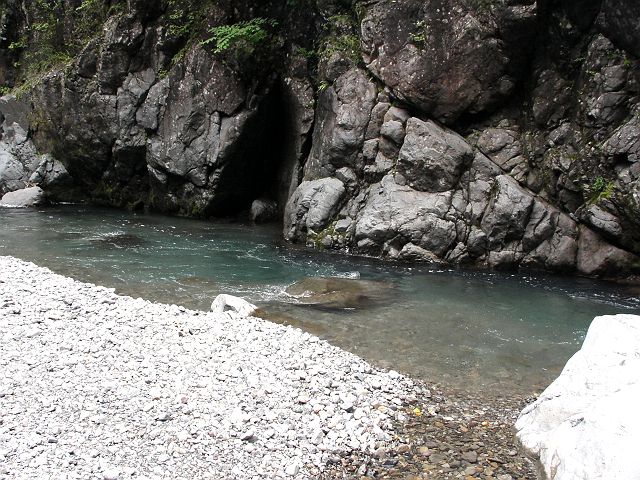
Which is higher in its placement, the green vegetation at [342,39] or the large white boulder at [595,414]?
the green vegetation at [342,39]

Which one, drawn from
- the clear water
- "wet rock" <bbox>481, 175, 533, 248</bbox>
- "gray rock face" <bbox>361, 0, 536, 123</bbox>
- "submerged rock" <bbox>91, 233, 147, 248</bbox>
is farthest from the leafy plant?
"submerged rock" <bbox>91, 233, 147, 248</bbox>

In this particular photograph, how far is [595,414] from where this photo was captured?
4.78 meters

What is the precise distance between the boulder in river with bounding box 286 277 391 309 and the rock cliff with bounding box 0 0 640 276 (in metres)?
3.05

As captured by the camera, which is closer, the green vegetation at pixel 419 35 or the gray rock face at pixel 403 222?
the gray rock face at pixel 403 222

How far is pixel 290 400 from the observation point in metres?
6.27

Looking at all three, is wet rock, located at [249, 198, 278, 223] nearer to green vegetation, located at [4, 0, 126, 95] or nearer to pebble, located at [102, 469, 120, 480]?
green vegetation, located at [4, 0, 126, 95]

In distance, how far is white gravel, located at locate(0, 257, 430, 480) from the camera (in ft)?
16.5

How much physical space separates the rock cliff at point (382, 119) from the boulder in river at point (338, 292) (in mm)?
3052

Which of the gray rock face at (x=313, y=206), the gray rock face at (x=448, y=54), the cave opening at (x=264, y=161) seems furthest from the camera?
the cave opening at (x=264, y=161)

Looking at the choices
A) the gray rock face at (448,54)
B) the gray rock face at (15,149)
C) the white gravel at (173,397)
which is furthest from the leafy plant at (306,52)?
the gray rock face at (15,149)

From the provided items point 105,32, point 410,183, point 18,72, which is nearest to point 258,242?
point 410,183

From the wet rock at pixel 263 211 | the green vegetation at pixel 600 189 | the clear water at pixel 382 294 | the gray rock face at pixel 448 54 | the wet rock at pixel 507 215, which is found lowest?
the clear water at pixel 382 294

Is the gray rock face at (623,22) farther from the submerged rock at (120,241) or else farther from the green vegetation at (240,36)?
the submerged rock at (120,241)

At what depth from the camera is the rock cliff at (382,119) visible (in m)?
14.2
